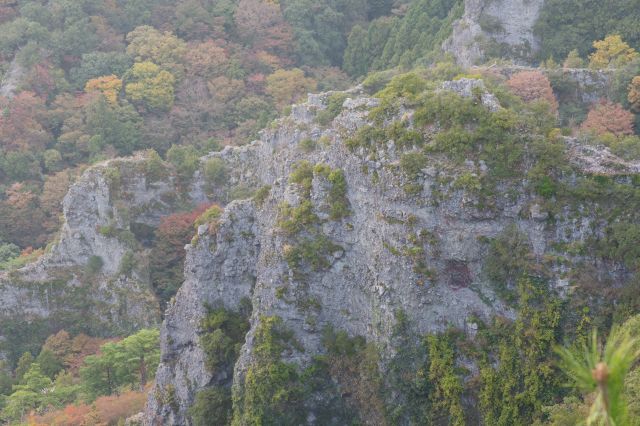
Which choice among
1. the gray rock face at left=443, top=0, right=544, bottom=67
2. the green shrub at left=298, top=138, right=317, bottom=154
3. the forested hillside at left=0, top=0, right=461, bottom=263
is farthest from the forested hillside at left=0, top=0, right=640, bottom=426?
the forested hillside at left=0, top=0, right=461, bottom=263

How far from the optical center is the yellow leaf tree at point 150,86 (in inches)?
1955

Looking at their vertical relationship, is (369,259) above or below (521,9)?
below

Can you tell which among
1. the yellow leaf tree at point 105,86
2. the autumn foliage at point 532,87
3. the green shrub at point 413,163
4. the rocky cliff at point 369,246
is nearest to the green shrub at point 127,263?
the rocky cliff at point 369,246

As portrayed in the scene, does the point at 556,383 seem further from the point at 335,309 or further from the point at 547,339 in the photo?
the point at 335,309

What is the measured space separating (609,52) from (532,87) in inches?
329

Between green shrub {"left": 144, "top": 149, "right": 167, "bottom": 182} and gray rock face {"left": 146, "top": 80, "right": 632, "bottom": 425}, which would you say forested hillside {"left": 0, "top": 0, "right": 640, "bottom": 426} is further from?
green shrub {"left": 144, "top": 149, "right": 167, "bottom": 182}

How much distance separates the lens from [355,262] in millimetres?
21469

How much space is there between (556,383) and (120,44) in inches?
1852

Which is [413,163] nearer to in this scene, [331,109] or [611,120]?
[611,120]

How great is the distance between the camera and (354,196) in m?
21.4

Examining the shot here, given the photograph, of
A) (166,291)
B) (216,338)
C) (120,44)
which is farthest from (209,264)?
(120,44)

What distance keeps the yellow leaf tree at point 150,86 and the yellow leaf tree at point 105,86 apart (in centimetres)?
71

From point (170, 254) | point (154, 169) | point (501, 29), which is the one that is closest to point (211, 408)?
point (170, 254)

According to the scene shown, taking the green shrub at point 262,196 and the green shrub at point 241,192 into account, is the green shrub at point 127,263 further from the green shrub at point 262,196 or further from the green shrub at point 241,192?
the green shrub at point 262,196
